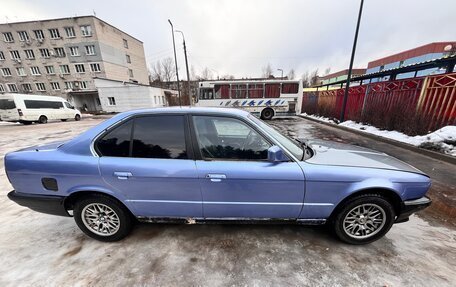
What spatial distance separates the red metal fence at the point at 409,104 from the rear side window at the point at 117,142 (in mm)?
9671

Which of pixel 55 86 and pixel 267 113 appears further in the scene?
pixel 55 86

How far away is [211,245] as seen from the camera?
91.9 inches

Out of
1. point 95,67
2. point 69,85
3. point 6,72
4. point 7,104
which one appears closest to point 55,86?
point 69,85

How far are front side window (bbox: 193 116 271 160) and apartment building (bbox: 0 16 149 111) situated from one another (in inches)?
1343

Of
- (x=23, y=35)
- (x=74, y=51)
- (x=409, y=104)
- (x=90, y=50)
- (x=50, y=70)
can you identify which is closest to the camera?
(x=409, y=104)

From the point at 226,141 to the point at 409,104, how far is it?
9.34 m

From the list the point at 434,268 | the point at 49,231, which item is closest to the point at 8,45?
the point at 49,231

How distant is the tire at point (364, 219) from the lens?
7.09ft

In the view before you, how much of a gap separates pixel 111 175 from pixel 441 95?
34.3 ft

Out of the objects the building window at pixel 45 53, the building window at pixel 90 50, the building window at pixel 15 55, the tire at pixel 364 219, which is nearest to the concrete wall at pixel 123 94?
the building window at pixel 90 50

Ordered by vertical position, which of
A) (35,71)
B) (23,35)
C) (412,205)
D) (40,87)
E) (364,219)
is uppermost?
(23,35)

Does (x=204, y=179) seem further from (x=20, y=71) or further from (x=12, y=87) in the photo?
(x=12, y=87)

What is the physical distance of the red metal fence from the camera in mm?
6570

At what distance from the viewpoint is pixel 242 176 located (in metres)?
2.07
